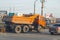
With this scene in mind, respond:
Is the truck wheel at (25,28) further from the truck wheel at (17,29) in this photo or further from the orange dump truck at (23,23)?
the truck wheel at (17,29)

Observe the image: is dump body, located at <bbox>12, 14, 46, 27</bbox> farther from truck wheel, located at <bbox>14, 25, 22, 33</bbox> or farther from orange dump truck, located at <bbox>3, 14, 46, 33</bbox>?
truck wheel, located at <bbox>14, 25, 22, 33</bbox>

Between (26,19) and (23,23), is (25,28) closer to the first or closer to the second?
(23,23)

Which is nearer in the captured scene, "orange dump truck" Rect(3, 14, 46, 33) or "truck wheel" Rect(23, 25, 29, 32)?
"orange dump truck" Rect(3, 14, 46, 33)

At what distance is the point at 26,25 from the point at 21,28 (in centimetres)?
90

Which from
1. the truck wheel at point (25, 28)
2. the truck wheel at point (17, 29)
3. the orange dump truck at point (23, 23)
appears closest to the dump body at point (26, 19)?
the orange dump truck at point (23, 23)

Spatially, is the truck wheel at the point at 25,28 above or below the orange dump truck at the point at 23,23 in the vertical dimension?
below

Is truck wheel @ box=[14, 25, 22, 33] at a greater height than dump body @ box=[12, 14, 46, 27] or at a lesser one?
lesser

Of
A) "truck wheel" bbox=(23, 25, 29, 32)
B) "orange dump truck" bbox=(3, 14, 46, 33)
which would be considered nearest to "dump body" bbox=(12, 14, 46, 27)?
"orange dump truck" bbox=(3, 14, 46, 33)

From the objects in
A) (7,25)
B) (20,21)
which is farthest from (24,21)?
(7,25)

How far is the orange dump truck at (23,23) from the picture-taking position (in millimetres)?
35781

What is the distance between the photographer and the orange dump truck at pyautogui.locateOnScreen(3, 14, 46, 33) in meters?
35.8

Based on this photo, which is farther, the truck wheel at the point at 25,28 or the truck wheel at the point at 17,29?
the truck wheel at the point at 25,28

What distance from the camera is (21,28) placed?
36.1 meters

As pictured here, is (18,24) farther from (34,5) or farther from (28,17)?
(34,5)
